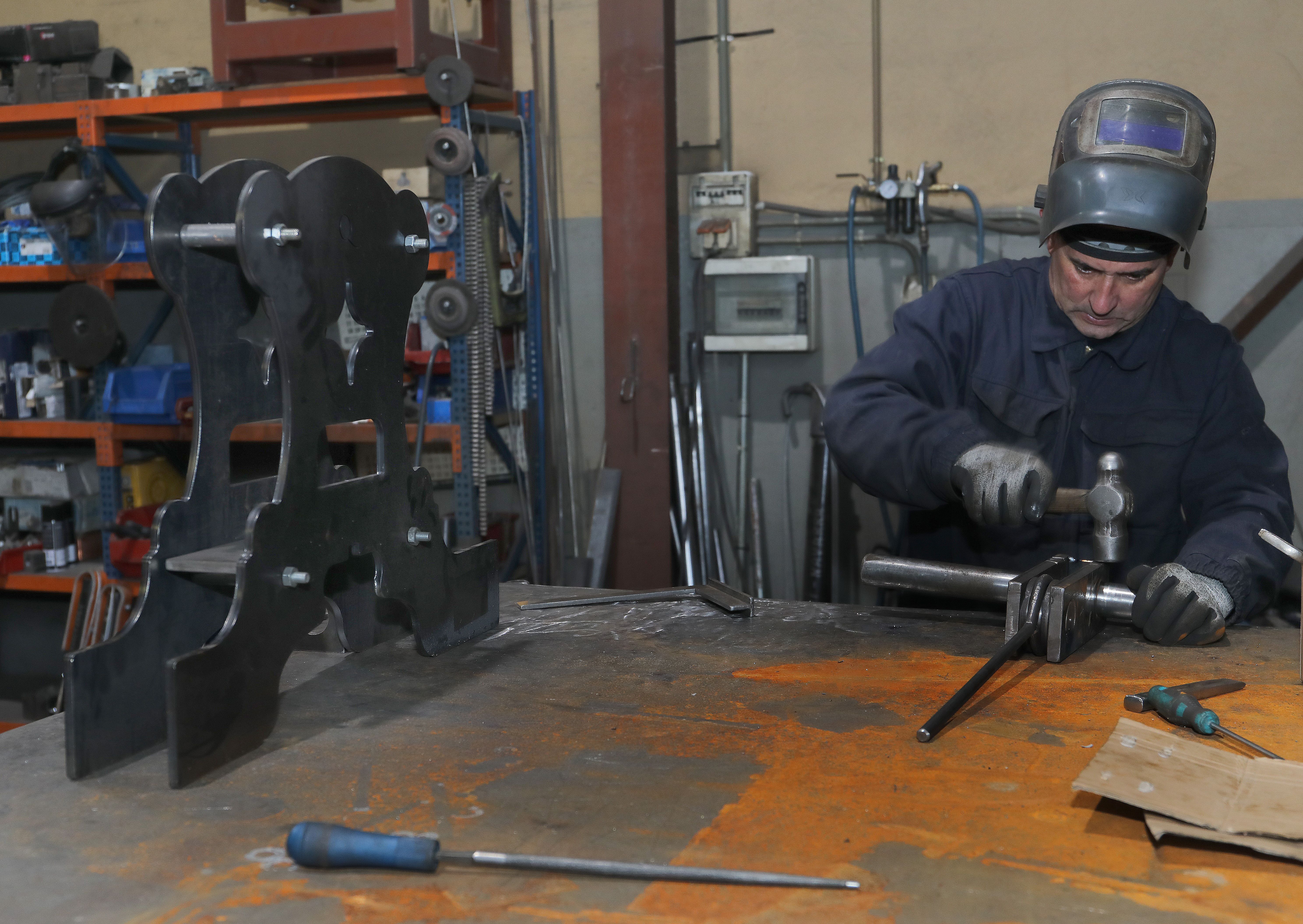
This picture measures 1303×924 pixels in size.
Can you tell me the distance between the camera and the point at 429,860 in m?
0.89

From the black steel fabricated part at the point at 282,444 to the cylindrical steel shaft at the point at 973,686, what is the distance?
0.66 m

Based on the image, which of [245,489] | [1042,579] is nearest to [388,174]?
A: [245,489]

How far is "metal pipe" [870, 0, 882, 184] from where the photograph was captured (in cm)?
336

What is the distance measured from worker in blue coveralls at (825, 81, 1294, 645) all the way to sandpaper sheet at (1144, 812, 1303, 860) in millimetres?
664

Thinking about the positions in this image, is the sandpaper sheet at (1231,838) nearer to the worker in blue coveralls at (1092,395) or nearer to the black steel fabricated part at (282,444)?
the worker in blue coveralls at (1092,395)

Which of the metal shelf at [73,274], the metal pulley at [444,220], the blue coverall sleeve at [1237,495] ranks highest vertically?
the metal pulley at [444,220]

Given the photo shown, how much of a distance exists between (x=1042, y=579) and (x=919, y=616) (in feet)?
0.87

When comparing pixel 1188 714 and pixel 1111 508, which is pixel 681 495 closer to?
pixel 1111 508

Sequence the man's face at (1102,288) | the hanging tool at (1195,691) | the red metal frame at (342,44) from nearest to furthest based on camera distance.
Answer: the hanging tool at (1195,691)
the man's face at (1102,288)
the red metal frame at (342,44)

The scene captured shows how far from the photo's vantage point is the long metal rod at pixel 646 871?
0.88m

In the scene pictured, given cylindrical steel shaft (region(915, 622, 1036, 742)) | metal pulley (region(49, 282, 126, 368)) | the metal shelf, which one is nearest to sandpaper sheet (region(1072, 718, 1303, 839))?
cylindrical steel shaft (region(915, 622, 1036, 742))

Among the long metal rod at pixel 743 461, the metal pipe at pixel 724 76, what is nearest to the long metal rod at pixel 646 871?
the long metal rod at pixel 743 461

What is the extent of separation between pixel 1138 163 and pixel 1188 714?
2.86ft

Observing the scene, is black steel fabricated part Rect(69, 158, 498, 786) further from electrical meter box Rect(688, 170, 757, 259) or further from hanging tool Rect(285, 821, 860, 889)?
electrical meter box Rect(688, 170, 757, 259)
